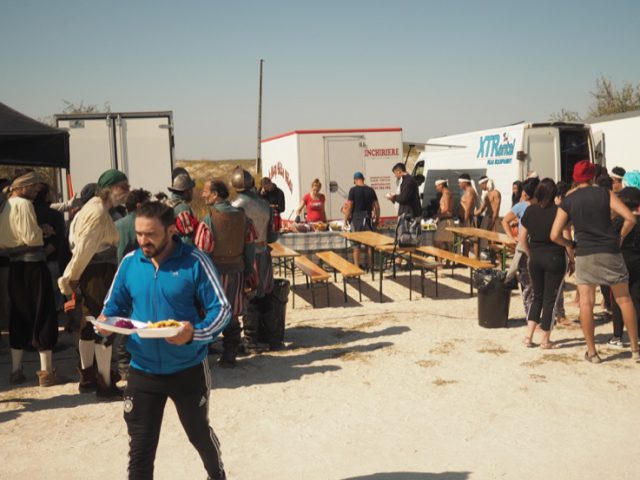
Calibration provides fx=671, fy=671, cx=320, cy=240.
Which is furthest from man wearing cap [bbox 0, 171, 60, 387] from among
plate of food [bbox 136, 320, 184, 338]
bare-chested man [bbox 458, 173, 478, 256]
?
bare-chested man [bbox 458, 173, 478, 256]

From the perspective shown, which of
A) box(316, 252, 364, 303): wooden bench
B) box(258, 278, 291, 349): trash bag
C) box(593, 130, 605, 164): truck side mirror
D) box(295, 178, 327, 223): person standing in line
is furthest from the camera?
box(593, 130, 605, 164): truck side mirror

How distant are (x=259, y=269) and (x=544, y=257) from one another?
295cm

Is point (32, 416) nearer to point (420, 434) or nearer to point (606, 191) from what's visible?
point (420, 434)

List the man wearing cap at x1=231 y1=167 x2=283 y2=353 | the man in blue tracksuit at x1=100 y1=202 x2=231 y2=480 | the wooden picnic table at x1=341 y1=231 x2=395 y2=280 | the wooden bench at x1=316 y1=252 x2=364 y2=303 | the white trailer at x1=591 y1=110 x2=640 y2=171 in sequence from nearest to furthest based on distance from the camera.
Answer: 1. the man in blue tracksuit at x1=100 y1=202 x2=231 y2=480
2. the man wearing cap at x1=231 y1=167 x2=283 y2=353
3. the wooden bench at x1=316 y1=252 x2=364 y2=303
4. the wooden picnic table at x1=341 y1=231 x2=395 y2=280
5. the white trailer at x1=591 y1=110 x2=640 y2=171

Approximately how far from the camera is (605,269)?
20.4 ft

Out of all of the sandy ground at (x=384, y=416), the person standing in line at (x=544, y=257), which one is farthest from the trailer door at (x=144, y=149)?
the person standing in line at (x=544, y=257)

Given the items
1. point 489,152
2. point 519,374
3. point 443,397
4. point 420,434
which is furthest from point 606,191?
point 489,152

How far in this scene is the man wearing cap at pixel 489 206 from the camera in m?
13.4

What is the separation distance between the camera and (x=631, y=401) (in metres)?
5.43

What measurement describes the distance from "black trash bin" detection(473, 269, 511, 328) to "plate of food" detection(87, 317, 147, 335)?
18.4 feet

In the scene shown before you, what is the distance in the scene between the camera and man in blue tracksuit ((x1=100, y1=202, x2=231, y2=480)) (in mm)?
3209

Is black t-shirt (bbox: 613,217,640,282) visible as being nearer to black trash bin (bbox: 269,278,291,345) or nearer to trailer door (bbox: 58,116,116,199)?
black trash bin (bbox: 269,278,291,345)

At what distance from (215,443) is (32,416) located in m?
2.70

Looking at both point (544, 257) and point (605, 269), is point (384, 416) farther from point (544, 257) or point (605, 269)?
point (544, 257)
